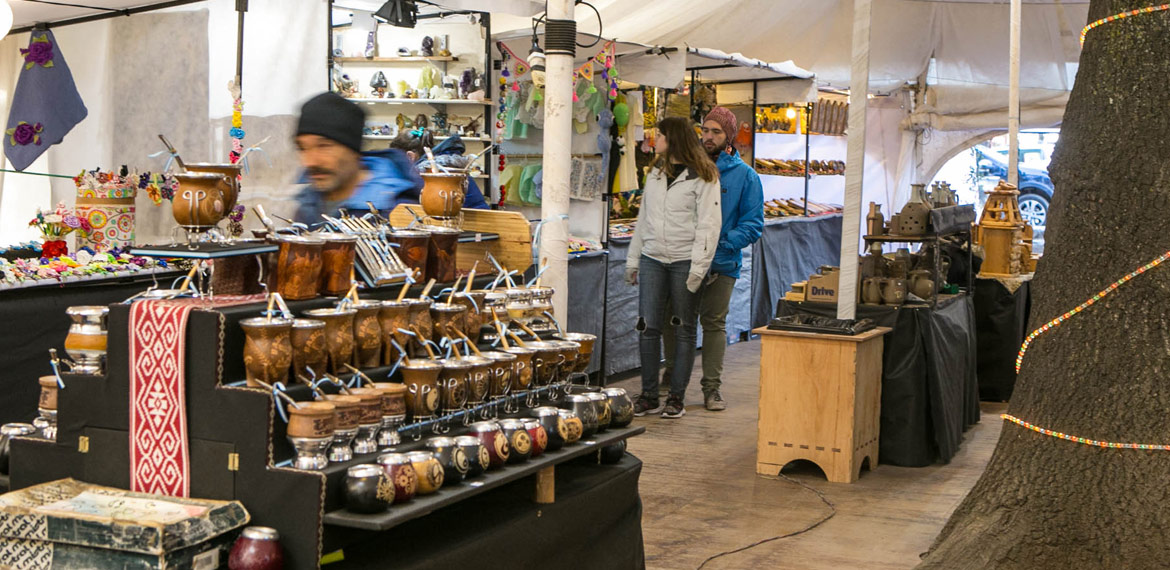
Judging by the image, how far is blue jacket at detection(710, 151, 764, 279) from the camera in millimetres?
6602

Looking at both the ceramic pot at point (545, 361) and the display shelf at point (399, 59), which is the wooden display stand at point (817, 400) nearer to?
the ceramic pot at point (545, 361)

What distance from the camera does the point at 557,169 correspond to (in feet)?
13.9

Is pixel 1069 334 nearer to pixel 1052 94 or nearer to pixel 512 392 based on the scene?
pixel 512 392

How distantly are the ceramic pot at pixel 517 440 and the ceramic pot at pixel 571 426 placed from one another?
0.61ft

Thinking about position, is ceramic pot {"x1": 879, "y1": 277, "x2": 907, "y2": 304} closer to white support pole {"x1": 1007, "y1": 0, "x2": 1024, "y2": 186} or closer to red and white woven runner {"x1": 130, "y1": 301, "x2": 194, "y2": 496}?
white support pole {"x1": 1007, "y1": 0, "x2": 1024, "y2": 186}

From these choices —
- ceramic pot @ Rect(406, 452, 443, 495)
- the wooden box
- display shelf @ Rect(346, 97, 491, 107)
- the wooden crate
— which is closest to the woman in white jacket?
display shelf @ Rect(346, 97, 491, 107)

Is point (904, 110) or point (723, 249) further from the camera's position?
point (904, 110)

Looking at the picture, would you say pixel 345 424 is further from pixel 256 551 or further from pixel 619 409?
pixel 619 409

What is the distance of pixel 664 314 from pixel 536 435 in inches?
144

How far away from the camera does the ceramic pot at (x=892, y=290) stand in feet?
18.7

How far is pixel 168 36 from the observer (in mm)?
6566

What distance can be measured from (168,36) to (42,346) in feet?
6.87

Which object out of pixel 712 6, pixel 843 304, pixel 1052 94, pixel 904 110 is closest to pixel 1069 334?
pixel 843 304

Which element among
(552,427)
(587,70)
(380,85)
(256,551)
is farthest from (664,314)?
(256,551)
